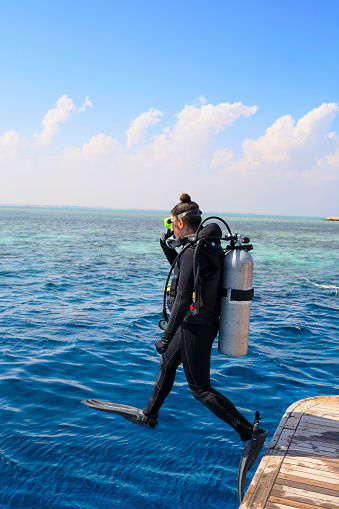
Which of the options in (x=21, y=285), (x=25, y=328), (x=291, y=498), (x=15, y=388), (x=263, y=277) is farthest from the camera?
(x=263, y=277)

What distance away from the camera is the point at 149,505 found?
413 centimetres

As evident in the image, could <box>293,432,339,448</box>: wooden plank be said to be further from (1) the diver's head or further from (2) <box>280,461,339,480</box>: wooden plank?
(1) the diver's head

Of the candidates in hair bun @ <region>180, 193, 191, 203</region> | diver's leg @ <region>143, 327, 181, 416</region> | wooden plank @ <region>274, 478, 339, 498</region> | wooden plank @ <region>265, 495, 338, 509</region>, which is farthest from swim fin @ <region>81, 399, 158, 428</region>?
hair bun @ <region>180, 193, 191, 203</region>

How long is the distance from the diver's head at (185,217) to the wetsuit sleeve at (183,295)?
1.43ft

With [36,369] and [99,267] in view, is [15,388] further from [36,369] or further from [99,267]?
[99,267]

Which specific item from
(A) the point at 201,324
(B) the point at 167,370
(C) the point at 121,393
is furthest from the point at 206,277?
(C) the point at 121,393

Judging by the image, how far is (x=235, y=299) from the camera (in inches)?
162

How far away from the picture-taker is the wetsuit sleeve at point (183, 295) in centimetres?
395

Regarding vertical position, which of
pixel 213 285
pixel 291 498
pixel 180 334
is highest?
pixel 213 285

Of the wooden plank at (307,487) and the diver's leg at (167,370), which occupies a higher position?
the diver's leg at (167,370)

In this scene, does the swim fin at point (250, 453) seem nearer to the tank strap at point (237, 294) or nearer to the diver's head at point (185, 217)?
the tank strap at point (237, 294)

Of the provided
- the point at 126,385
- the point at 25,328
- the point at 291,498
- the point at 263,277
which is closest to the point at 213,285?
the point at 291,498

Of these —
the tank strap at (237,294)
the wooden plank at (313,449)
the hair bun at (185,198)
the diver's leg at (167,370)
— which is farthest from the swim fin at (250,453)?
the hair bun at (185,198)

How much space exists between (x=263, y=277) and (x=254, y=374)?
504 inches
